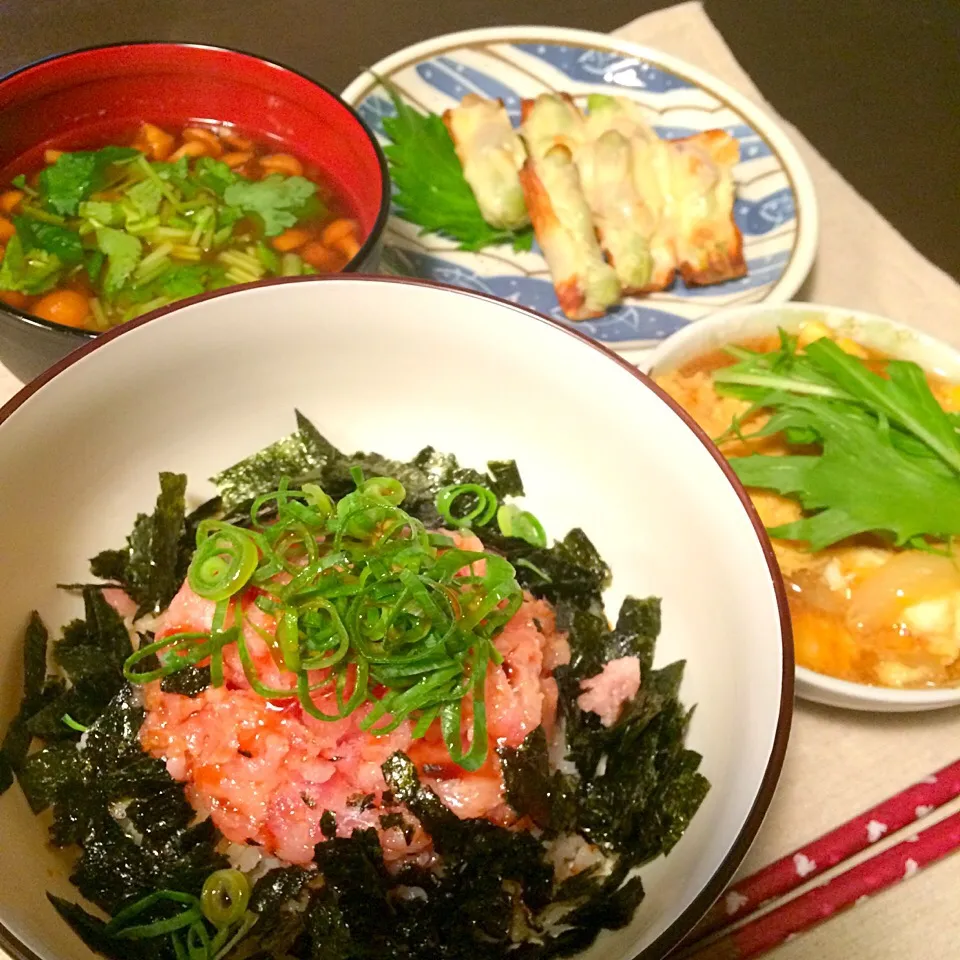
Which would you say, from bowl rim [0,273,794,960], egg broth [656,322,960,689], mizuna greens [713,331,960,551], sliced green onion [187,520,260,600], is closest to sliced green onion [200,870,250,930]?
bowl rim [0,273,794,960]

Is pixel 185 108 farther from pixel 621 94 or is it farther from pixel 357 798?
pixel 357 798

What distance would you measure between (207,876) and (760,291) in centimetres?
198

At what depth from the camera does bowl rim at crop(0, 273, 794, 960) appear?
1018 millimetres

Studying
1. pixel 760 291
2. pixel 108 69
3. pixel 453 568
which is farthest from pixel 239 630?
pixel 760 291

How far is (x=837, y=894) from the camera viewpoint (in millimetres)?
1490

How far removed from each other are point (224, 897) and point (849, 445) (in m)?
1.51

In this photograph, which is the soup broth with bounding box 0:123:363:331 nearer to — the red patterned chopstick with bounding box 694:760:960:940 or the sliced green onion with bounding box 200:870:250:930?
the sliced green onion with bounding box 200:870:250:930

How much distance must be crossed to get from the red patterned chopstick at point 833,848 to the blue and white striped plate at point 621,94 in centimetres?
117

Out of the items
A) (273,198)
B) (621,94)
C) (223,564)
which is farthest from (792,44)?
(223,564)

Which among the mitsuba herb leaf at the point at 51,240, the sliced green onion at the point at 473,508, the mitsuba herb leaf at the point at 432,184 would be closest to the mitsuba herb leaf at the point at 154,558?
the sliced green onion at the point at 473,508

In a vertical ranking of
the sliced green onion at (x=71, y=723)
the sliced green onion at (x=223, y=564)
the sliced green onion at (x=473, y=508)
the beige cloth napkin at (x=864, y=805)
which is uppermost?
the sliced green onion at (x=223, y=564)

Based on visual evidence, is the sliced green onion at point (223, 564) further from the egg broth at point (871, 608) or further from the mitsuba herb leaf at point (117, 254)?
the egg broth at point (871, 608)

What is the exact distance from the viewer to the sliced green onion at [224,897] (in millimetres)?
1201

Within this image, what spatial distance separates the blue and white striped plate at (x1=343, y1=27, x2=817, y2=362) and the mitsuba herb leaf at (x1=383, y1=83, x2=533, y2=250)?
0.03 metres
